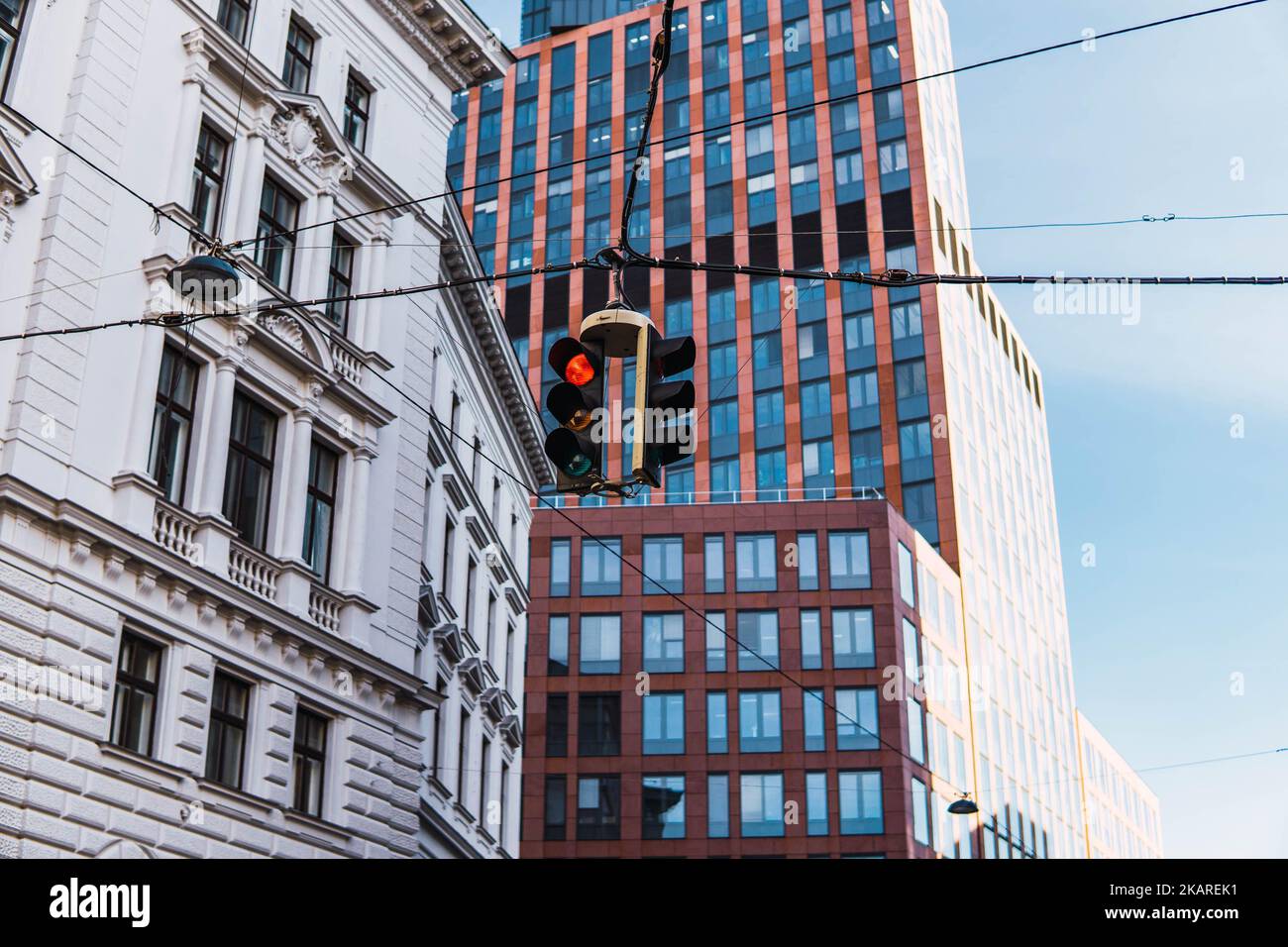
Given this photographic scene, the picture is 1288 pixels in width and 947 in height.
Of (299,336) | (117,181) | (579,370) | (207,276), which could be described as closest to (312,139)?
(299,336)

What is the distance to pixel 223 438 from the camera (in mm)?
24703

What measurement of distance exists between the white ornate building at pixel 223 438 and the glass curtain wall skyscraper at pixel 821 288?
60001 millimetres

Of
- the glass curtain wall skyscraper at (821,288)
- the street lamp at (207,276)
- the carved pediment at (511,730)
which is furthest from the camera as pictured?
the glass curtain wall skyscraper at (821,288)

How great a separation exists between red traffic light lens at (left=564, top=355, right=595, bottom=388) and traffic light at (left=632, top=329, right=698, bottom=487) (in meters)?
0.42

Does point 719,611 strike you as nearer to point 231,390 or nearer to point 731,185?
point 731,185

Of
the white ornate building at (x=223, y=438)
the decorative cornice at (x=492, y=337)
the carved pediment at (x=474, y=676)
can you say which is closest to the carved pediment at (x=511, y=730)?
the carved pediment at (x=474, y=676)

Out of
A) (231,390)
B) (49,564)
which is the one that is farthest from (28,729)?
(231,390)

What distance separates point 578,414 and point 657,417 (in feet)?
2.07

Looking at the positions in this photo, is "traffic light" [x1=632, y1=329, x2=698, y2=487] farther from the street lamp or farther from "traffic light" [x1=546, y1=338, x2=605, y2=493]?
the street lamp

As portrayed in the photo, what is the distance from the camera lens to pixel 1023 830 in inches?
3666

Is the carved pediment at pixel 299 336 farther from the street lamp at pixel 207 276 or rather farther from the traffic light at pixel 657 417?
the traffic light at pixel 657 417

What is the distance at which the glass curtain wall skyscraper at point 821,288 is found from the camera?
95375mm

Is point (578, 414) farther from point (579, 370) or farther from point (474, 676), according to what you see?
point (474, 676)

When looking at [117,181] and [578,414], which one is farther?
[117,181]
